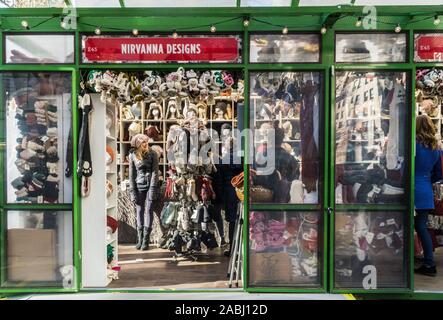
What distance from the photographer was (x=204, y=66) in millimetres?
3629

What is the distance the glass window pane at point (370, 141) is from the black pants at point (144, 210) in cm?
278

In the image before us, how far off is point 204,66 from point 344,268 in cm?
261

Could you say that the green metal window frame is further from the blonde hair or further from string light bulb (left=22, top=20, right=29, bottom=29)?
the blonde hair

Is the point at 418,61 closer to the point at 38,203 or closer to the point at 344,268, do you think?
the point at 344,268

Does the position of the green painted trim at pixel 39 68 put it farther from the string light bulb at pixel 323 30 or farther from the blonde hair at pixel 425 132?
the blonde hair at pixel 425 132

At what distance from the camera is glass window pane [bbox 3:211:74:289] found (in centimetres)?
368

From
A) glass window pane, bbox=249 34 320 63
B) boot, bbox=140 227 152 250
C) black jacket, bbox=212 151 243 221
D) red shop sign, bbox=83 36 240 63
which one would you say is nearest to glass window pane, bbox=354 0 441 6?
glass window pane, bbox=249 34 320 63

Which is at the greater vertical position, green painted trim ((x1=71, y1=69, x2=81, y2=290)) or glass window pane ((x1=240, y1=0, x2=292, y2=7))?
glass window pane ((x1=240, y1=0, x2=292, y2=7))

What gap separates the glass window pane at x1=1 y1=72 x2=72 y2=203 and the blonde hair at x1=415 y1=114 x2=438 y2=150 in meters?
3.94

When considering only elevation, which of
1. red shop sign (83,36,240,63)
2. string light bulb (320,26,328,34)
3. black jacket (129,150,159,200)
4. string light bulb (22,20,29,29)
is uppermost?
string light bulb (22,20,29,29)

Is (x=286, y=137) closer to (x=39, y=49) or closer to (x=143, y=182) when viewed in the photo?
(x=143, y=182)

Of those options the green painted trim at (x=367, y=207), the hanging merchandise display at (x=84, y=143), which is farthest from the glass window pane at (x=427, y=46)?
the hanging merchandise display at (x=84, y=143)

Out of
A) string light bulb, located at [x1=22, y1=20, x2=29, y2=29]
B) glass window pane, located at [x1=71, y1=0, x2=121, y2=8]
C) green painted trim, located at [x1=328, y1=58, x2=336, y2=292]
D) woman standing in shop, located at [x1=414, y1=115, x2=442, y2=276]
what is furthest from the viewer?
woman standing in shop, located at [x1=414, y1=115, x2=442, y2=276]

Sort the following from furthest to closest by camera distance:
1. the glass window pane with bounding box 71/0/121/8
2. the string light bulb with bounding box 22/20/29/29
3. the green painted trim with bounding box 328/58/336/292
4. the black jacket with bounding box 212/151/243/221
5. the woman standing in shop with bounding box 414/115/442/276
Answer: the black jacket with bounding box 212/151/243/221, the woman standing in shop with bounding box 414/115/442/276, the glass window pane with bounding box 71/0/121/8, the green painted trim with bounding box 328/58/336/292, the string light bulb with bounding box 22/20/29/29
